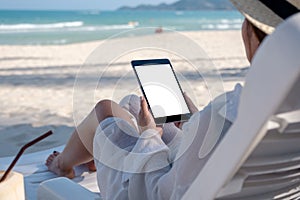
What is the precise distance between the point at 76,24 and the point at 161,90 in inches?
887

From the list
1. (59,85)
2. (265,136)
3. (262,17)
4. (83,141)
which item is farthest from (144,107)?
(59,85)

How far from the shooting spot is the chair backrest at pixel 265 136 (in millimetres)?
782

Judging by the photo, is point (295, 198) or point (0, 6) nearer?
point (295, 198)

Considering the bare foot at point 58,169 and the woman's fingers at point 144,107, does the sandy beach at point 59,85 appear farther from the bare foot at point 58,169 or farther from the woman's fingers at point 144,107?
the bare foot at point 58,169

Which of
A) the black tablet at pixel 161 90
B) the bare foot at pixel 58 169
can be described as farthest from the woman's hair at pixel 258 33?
the bare foot at pixel 58 169

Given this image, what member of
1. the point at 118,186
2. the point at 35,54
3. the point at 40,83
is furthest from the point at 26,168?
the point at 35,54

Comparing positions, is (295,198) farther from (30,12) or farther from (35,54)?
(30,12)

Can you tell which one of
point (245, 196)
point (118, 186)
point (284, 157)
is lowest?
point (118, 186)

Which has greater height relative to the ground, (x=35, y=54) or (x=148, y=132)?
(x=148, y=132)

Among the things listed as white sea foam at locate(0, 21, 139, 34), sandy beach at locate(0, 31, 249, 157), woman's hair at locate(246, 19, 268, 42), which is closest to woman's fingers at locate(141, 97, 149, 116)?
sandy beach at locate(0, 31, 249, 157)

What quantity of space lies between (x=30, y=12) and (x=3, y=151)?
27399 mm

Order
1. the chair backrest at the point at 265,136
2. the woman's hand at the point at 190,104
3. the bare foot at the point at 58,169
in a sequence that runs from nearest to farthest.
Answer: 1. the chair backrest at the point at 265,136
2. the woman's hand at the point at 190,104
3. the bare foot at the point at 58,169

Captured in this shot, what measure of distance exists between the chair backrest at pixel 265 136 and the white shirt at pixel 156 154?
0.47ft

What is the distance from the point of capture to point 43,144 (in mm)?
3613
